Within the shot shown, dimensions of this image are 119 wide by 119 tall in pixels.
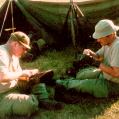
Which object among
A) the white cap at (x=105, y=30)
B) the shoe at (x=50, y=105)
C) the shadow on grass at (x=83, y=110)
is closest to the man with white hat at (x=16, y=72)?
the shoe at (x=50, y=105)

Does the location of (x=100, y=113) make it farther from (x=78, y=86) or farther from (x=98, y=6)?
(x=98, y=6)

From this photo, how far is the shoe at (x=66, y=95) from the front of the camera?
6062mm

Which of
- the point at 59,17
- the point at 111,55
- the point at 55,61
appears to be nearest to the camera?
the point at 111,55

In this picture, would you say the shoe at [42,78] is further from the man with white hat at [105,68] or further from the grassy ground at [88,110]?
the grassy ground at [88,110]

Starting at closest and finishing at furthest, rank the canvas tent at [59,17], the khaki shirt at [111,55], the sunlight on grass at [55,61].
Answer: the khaki shirt at [111,55] → the sunlight on grass at [55,61] → the canvas tent at [59,17]

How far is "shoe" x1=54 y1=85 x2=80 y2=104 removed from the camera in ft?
19.9

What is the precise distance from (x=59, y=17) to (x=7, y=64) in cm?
342

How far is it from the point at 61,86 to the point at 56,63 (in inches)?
67.3

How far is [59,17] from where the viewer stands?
879 centimetres

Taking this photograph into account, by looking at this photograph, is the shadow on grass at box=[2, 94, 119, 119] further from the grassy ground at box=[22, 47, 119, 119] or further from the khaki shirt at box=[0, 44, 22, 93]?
the khaki shirt at box=[0, 44, 22, 93]

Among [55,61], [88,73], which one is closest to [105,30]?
[88,73]

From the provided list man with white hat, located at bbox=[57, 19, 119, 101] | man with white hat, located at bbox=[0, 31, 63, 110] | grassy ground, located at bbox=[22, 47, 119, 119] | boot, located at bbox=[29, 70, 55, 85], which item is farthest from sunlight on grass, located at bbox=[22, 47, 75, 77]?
grassy ground, located at bbox=[22, 47, 119, 119]

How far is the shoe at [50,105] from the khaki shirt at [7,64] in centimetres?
50

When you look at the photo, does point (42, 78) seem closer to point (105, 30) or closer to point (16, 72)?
point (16, 72)
